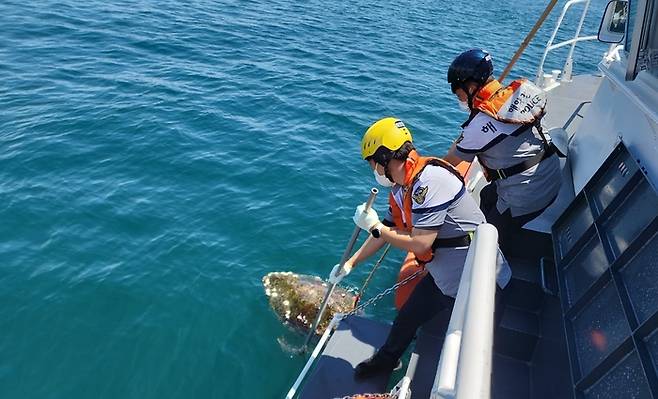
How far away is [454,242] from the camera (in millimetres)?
4125

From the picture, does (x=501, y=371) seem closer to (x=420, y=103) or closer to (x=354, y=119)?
(x=354, y=119)

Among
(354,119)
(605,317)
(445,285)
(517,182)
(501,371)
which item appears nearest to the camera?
(605,317)

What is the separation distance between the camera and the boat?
2.62m

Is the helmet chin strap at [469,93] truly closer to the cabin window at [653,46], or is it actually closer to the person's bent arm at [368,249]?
the cabin window at [653,46]

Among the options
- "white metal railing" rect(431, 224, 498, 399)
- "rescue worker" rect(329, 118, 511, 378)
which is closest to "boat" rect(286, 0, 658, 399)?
"white metal railing" rect(431, 224, 498, 399)

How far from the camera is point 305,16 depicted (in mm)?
21438

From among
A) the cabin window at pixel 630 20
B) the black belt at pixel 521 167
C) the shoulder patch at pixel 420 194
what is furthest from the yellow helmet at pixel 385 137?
the cabin window at pixel 630 20

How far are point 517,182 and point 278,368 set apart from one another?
3515 millimetres

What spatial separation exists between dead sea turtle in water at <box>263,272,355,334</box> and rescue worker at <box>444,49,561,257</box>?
256 centimetres

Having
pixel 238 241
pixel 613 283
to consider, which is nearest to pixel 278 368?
pixel 238 241

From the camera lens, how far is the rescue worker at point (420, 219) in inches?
153

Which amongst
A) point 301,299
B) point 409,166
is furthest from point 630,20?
point 301,299

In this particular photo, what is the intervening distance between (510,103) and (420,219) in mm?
1852

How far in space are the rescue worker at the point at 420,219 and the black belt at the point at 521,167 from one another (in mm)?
1204
